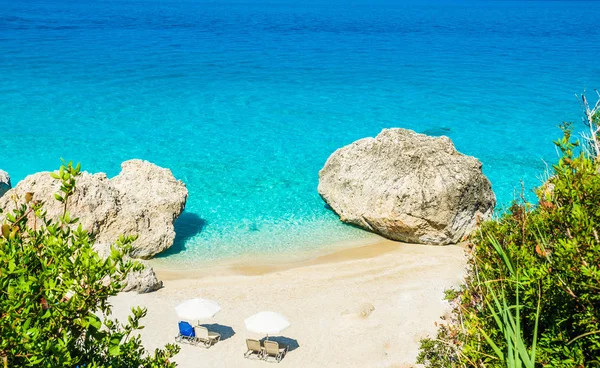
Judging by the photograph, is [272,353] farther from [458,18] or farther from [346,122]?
[458,18]

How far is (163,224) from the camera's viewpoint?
66.4 feet

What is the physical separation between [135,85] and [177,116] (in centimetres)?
844

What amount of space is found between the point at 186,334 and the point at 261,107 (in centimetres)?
2617

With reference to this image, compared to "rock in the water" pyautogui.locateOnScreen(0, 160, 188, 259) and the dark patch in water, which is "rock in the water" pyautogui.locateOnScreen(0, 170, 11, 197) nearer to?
"rock in the water" pyautogui.locateOnScreen(0, 160, 188, 259)

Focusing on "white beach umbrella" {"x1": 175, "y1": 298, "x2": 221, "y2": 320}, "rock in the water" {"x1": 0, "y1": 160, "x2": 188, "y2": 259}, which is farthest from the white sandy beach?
"rock in the water" {"x1": 0, "y1": 160, "x2": 188, "y2": 259}

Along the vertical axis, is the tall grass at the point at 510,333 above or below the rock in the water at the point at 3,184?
below

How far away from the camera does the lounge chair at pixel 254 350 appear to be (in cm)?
Result: 1486

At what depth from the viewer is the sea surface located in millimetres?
24844

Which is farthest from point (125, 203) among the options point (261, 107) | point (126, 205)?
point (261, 107)

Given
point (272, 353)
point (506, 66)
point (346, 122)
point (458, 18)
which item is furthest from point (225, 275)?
point (458, 18)

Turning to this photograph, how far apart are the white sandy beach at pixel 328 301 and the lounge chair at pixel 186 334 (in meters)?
0.24

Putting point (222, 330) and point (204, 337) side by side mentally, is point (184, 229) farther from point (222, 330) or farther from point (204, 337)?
point (204, 337)

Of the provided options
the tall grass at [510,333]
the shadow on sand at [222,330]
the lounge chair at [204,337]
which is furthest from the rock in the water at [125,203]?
the tall grass at [510,333]

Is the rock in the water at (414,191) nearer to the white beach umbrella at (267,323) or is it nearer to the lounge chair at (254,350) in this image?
the white beach umbrella at (267,323)
